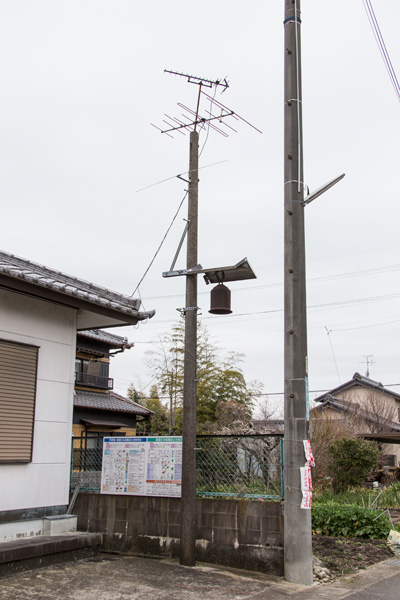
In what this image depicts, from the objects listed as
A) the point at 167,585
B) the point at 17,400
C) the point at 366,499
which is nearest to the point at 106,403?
the point at 366,499

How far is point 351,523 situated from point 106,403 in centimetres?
1931

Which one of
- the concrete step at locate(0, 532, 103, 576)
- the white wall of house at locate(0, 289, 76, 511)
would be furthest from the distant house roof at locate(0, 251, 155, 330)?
the concrete step at locate(0, 532, 103, 576)

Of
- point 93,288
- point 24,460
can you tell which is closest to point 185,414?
point 24,460

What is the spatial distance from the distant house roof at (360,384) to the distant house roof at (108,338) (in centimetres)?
1740

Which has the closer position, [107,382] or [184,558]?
[184,558]

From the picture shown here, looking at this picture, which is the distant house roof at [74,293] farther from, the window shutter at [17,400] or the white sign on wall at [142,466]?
the white sign on wall at [142,466]

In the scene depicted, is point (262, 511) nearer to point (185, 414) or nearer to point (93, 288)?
point (185, 414)

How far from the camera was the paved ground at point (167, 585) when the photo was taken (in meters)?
6.51

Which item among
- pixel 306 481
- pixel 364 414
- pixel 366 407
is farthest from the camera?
pixel 366 407

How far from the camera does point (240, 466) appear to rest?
8453 millimetres

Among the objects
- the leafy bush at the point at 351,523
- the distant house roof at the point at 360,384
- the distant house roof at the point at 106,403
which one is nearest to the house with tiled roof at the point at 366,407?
the distant house roof at the point at 360,384

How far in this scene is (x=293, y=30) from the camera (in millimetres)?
8781

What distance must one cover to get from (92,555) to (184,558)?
1.50 metres

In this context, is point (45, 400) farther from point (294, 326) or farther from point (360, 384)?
point (360, 384)
